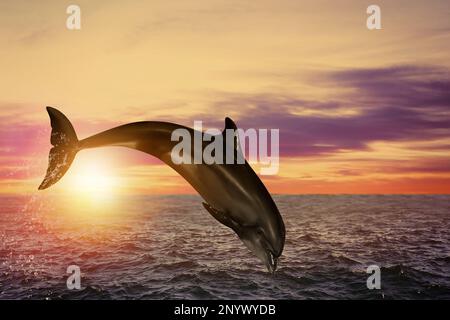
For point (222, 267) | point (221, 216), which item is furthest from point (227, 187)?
point (222, 267)

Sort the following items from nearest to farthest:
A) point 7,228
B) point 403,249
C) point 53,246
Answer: point 403,249 < point 53,246 < point 7,228

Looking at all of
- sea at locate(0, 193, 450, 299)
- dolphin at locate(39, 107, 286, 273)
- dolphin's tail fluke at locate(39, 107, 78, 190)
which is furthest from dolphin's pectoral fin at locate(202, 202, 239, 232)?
sea at locate(0, 193, 450, 299)

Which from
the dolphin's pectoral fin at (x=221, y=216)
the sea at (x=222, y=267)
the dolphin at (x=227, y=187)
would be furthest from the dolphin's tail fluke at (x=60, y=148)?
the sea at (x=222, y=267)

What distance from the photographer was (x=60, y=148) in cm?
1180

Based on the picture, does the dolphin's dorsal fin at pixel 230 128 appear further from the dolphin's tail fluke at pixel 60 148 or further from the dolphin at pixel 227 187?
the dolphin's tail fluke at pixel 60 148

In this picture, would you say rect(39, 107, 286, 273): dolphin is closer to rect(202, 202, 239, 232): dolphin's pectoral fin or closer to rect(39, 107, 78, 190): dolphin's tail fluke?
rect(202, 202, 239, 232): dolphin's pectoral fin

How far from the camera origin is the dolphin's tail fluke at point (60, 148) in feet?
37.9

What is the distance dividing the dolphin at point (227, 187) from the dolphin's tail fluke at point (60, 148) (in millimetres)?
1281

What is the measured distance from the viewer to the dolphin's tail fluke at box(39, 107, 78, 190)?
11539 mm

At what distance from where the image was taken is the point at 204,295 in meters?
24.9
